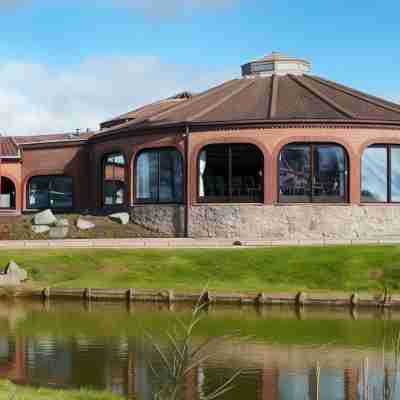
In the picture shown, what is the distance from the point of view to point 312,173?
43.9m

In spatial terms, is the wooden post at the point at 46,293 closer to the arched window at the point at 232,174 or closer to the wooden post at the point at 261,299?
the wooden post at the point at 261,299

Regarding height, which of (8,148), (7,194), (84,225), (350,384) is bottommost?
(350,384)

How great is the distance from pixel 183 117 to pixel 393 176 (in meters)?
12.6

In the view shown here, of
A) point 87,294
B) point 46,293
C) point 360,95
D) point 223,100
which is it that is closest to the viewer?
point 87,294

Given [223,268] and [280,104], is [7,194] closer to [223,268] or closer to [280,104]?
[280,104]

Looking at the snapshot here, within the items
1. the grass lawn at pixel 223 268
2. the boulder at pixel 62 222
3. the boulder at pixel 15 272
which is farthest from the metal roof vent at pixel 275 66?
the boulder at pixel 15 272

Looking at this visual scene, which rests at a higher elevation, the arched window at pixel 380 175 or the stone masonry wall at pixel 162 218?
the arched window at pixel 380 175

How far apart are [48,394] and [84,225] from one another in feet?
105

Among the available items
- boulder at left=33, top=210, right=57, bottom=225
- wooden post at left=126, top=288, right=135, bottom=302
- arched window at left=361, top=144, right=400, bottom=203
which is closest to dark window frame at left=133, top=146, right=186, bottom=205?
boulder at left=33, top=210, right=57, bottom=225

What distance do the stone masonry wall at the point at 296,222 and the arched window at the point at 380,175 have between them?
838mm

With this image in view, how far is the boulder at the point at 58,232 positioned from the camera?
Result: 4341 cm

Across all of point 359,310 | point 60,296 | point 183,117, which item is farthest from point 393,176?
Result: point 60,296

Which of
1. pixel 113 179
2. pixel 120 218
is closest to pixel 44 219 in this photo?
pixel 120 218

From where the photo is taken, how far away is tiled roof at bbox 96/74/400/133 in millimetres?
44250
